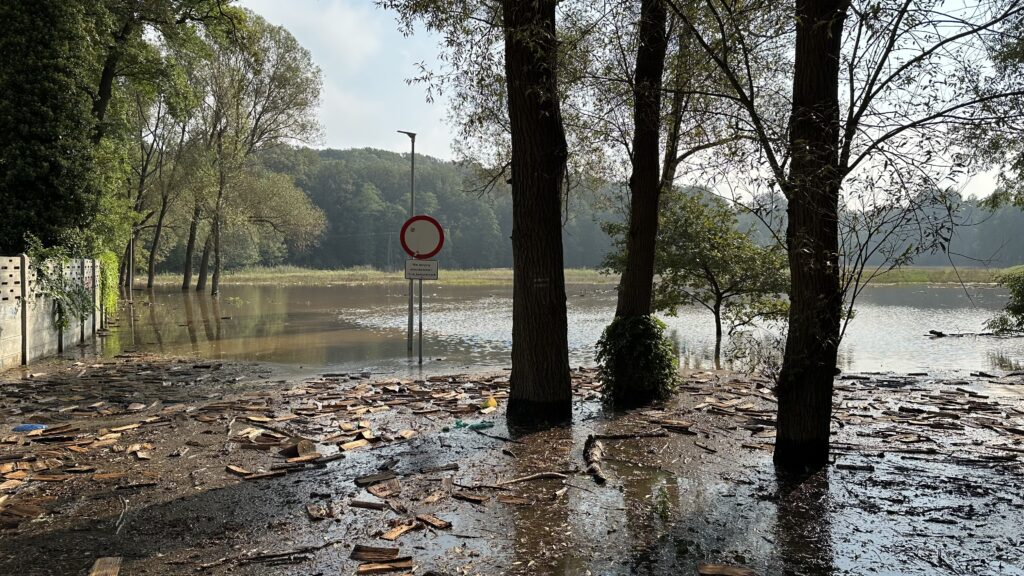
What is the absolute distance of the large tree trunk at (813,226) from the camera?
4.98m

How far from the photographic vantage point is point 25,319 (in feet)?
39.2

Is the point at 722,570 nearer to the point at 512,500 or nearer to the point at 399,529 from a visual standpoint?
the point at 512,500

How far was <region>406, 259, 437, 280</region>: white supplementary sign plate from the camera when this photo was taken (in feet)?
40.4

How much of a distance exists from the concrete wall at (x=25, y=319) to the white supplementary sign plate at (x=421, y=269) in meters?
6.46

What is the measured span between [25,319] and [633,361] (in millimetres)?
10695

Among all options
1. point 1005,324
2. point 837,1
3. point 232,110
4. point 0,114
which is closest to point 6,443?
point 837,1

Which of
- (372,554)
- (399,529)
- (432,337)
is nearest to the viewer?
(372,554)

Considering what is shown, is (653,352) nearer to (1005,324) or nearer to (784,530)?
(784,530)

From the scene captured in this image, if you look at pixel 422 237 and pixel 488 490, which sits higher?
pixel 422 237

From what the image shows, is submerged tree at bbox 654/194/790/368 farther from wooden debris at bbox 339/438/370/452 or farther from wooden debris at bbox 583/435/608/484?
wooden debris at bbox 339/438/370/452

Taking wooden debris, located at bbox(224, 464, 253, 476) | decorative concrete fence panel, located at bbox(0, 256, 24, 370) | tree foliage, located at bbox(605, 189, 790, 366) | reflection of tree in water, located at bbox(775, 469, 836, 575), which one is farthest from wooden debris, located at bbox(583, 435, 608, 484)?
tree foliage, located at bbox(605, 189, 790, 366)

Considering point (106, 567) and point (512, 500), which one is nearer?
point (106, 567)

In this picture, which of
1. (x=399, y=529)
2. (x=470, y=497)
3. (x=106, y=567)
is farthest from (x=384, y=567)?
(x=106, y=567)

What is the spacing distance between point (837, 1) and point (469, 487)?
458 centimetres
